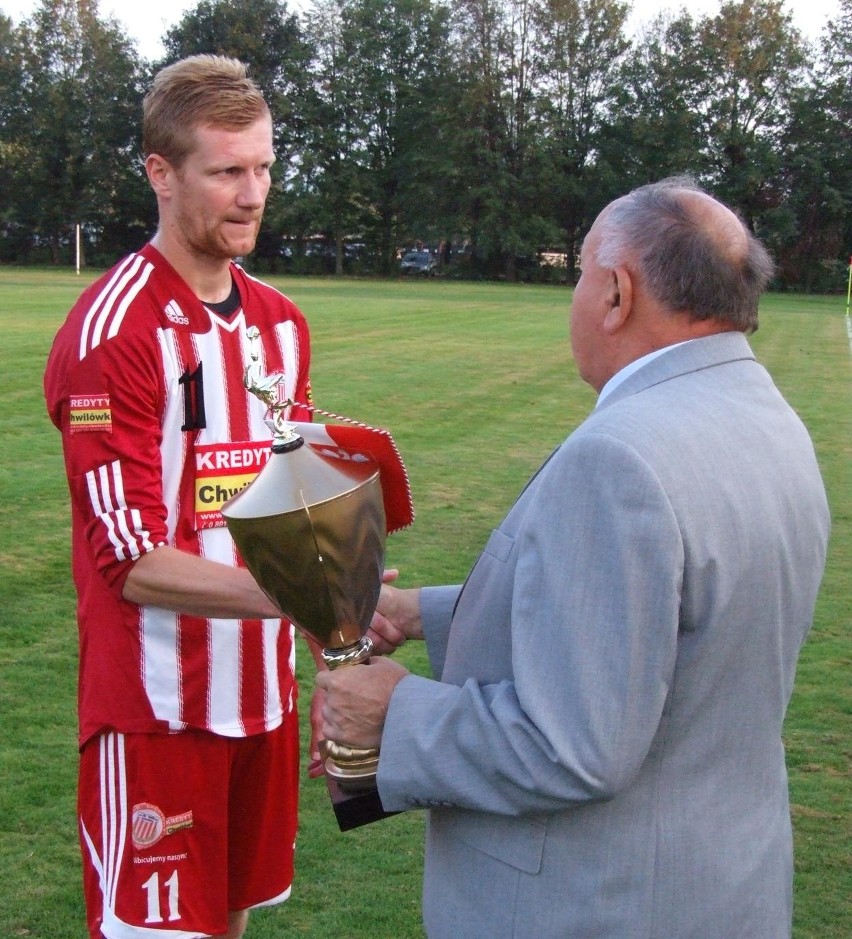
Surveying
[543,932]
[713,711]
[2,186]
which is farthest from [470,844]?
[2,186]

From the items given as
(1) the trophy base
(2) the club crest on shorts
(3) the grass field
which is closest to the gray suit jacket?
(1) the trophy base

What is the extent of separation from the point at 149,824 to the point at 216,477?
30.6 inches

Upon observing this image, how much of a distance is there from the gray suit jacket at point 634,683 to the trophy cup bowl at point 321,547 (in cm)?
17

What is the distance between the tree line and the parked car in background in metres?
1.24

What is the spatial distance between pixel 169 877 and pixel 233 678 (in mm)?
463

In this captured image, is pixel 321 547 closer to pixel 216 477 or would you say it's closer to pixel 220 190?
pixel 216 477

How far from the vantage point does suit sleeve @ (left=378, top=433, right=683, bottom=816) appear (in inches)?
66.6

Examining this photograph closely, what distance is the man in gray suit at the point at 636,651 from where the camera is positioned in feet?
5.60

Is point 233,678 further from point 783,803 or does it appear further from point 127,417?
point 783,803

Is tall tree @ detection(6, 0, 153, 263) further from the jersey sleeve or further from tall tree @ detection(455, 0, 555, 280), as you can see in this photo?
the jersey sleeve

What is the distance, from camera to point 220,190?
2.62 metres

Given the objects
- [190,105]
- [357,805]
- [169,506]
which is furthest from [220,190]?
[357,805]

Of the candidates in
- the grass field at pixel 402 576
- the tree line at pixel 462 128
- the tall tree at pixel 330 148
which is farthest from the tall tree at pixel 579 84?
the grass field at pixel 402 576

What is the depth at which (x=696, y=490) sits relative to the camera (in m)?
1.73
